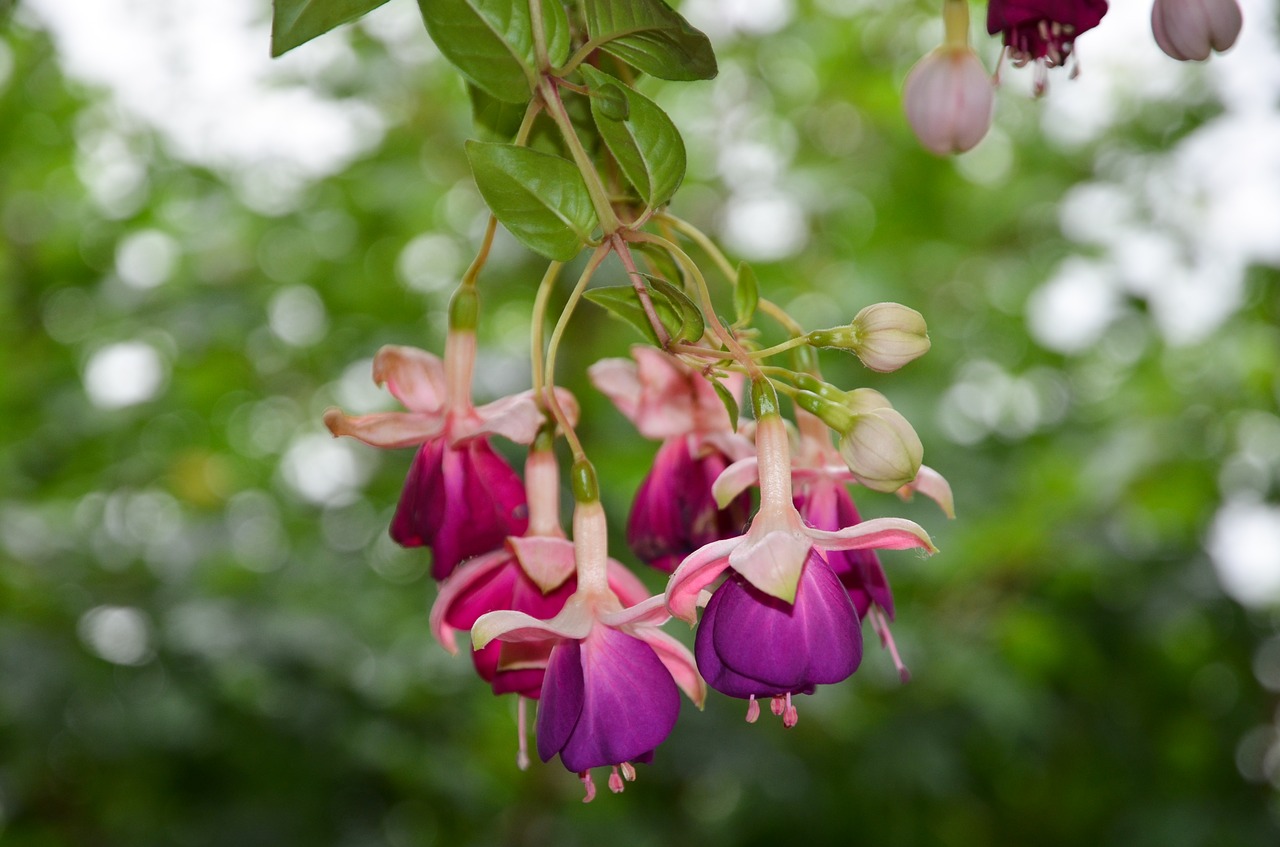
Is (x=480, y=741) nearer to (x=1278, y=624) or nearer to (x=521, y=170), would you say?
(x=1278, y=624)

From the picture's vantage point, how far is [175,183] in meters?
2.05

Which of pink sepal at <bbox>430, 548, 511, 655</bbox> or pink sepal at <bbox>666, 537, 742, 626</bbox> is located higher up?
pink sepal at <bbox>666, 537, 742, 626</bbox>

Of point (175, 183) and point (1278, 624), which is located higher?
point (175, 183)

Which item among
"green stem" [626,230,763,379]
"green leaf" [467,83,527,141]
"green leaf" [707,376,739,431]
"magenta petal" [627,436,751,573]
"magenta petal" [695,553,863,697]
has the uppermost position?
"green leaf" [467,83,527,141]

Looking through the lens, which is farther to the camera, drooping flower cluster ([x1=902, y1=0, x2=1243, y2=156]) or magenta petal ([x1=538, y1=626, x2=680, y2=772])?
drooping flower cluster ([x1=902, y1=0, x2=1243, y2=156])

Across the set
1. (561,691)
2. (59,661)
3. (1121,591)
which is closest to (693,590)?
(561,691)

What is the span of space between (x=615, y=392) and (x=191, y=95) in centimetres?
179

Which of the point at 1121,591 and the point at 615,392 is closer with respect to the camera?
the point at 615,392

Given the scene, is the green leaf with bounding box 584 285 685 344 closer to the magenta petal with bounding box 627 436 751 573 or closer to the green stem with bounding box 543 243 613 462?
the green stem with bounding box 543 243 613 462

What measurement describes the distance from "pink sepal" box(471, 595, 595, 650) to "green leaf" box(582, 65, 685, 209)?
17 centimetres

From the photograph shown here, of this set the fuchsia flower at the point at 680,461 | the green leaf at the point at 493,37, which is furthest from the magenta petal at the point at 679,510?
the green leaf at the point at 493,37

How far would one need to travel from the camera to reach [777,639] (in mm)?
413

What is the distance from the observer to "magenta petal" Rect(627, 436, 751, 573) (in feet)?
1.88

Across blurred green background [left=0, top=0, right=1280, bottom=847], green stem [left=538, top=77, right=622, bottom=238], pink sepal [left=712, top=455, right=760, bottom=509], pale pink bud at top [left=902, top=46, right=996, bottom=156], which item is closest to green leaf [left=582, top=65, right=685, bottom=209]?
green stem [left=538, top=77, right=622, bottom=238]
